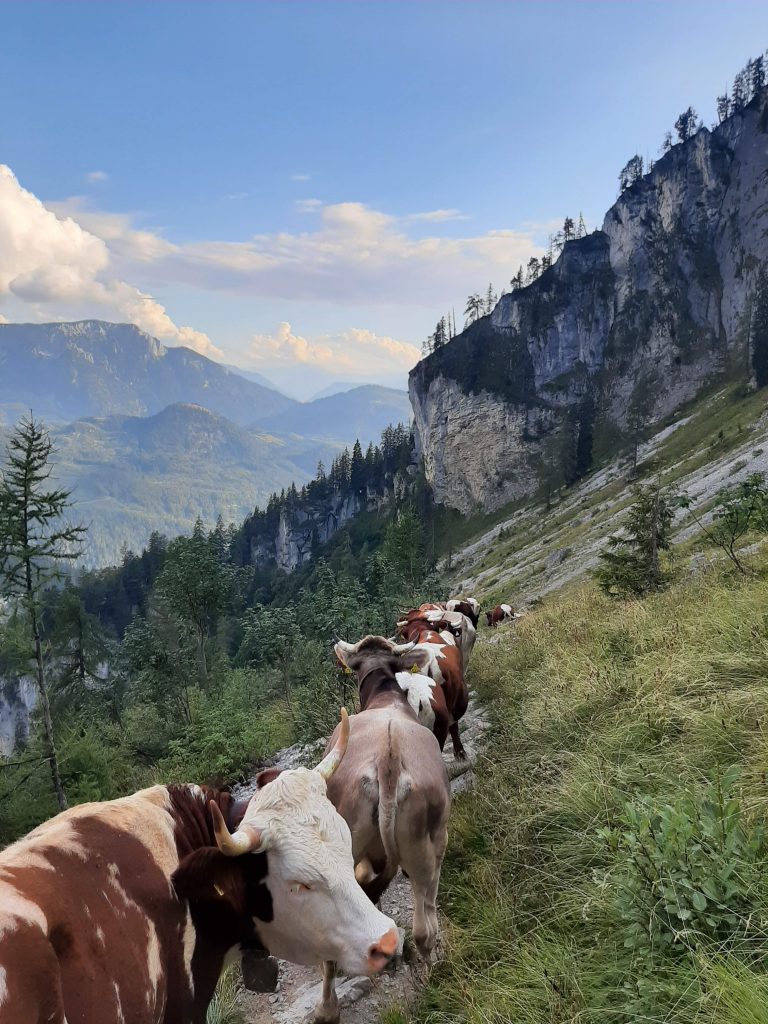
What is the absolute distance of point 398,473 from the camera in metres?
149

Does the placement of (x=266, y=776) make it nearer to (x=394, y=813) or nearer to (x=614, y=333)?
(x=394, y=813)

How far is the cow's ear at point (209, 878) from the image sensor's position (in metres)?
3.11

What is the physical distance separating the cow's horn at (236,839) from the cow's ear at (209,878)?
0.29ft

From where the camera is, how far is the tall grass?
115 inches

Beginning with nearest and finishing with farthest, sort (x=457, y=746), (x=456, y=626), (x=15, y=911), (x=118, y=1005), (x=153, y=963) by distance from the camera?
(x=15, y=911) → (x=118, y=1005) → (x=153, y=963) → (x=457, y=746) → (x=456, y=626)

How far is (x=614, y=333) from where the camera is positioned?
129250mm

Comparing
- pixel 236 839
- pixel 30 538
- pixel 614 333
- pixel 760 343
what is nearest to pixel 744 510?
pixel 236 839

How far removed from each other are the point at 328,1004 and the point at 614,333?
468 ft

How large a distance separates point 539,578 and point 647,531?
97.4 ft

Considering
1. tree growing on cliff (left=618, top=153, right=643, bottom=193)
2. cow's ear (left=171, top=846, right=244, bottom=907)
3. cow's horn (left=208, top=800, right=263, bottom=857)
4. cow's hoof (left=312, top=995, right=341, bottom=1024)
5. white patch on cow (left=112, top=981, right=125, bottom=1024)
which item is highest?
tree growing on cliff (left=618, top=153, right=643, bottom=193)

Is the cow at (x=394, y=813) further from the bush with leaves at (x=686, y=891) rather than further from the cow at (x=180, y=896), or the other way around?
the bush with leaves at (x=686, y=891)

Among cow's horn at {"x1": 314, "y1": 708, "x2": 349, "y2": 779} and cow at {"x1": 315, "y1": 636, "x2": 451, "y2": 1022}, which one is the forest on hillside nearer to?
cow's horn at {"x1": 314, "y1": 708, "x2": 349, "y2": 779}

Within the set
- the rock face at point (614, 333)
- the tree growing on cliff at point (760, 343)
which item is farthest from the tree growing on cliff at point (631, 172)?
the tree growing on cliff at point (760, 343)

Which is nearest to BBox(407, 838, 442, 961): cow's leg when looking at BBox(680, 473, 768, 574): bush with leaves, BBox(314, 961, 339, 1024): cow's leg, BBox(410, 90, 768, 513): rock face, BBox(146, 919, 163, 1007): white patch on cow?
BBox(314, 961, 339, 1024): cow's leg
